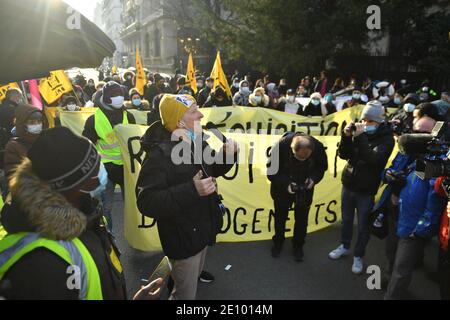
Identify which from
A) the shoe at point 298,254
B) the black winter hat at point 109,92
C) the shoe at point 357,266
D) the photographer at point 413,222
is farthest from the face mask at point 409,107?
the black winter hat at point 109,92

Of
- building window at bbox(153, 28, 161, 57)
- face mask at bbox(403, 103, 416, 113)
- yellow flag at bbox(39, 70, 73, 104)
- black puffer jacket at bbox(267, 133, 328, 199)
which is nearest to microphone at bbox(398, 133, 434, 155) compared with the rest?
black puffer jacket at bbox(267, 133, 328, 199)

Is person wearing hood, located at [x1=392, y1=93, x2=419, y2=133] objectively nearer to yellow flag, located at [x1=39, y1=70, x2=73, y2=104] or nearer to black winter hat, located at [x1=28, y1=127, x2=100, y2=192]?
black winter hat, located at [x1=28, y1=127, x2=100, y2=192]

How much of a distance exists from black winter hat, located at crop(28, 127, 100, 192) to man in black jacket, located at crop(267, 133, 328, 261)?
2.62 m

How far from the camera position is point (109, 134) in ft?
14.1

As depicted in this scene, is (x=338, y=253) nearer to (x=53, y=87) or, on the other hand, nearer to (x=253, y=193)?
(x=253, y=193)

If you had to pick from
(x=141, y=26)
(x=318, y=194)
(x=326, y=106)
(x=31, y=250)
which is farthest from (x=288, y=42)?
(x=141, y=26)

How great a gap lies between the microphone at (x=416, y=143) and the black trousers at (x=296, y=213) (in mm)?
1484

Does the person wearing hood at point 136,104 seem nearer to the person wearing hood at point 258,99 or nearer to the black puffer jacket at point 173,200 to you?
the person wearing hood at point 258,99

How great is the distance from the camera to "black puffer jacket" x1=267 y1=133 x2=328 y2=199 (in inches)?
160

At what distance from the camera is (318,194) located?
4.71m

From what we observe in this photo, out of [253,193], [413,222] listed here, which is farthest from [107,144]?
[413,222]

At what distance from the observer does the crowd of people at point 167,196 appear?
1.44m

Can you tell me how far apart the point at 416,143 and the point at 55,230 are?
A: 8.37 feet

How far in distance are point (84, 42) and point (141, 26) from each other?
61766mm
